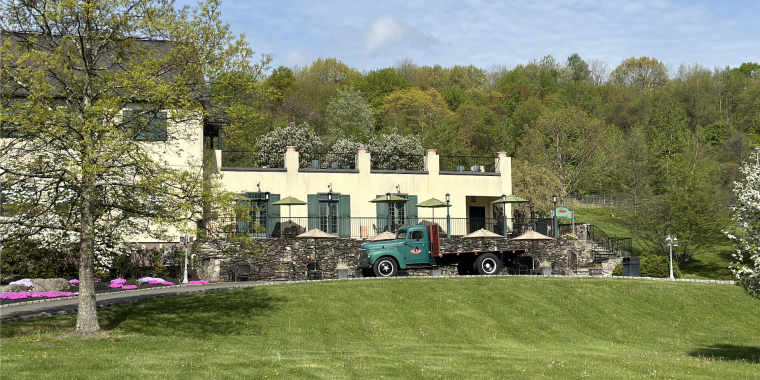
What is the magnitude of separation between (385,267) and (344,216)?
917 cm

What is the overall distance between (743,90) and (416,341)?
280 feet

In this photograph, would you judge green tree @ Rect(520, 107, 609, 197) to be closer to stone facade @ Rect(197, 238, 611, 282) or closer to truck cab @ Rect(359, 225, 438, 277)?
stone facade @ Rect(197, 238, 611, 282)

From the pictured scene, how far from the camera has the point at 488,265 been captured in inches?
1242

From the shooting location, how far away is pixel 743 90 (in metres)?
90.6

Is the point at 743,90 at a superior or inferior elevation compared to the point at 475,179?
superior

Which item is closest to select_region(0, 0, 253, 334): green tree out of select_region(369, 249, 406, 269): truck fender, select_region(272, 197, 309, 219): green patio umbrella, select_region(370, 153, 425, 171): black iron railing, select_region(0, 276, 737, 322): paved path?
select_region(0, 276, 737, 322): paved path

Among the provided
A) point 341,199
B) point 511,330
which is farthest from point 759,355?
point 341,199

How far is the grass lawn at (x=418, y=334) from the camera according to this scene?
13836mm

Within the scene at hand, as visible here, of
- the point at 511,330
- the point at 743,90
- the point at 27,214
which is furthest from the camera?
the point at 743,90

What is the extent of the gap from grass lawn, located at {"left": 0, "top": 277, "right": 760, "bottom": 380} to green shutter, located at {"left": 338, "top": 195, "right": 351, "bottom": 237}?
38.3 ft

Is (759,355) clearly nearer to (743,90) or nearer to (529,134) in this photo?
(529,134)

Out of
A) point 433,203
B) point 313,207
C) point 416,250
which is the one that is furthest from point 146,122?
point 433,203

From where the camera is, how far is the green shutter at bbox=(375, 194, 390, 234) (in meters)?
39.2

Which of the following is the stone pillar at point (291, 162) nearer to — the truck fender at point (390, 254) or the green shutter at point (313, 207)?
the green shutter at point (313, 207)
